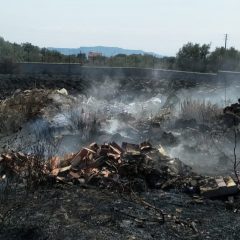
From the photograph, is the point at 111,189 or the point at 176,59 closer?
the point at 111,189

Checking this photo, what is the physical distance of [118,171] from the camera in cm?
939

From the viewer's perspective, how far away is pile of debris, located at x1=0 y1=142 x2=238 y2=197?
28.6 feet

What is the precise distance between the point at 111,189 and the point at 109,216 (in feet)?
4.71

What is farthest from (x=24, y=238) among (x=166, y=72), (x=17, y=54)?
(x=17, y=54)

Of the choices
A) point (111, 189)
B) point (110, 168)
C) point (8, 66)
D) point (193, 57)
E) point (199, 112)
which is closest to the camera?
point (111, 189)

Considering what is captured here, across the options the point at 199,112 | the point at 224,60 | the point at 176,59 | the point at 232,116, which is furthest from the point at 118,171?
the point at 176,59

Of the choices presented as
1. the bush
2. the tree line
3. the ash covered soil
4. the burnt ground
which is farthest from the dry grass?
the tree line

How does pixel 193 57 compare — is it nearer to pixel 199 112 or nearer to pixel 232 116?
pixel 199 112

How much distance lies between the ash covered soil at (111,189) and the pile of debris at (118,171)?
0.12 m

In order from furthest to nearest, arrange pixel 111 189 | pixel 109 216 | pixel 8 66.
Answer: pixel 8 66 < pixel 111 189 < pixel 109 216

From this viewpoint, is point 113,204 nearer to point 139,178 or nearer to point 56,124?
point 139,178

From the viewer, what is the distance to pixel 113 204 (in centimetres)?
789

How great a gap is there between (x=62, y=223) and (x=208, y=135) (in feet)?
23.5

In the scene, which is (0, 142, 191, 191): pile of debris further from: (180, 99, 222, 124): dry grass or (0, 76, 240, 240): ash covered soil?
(180, 99, 222, 124): dry grass
